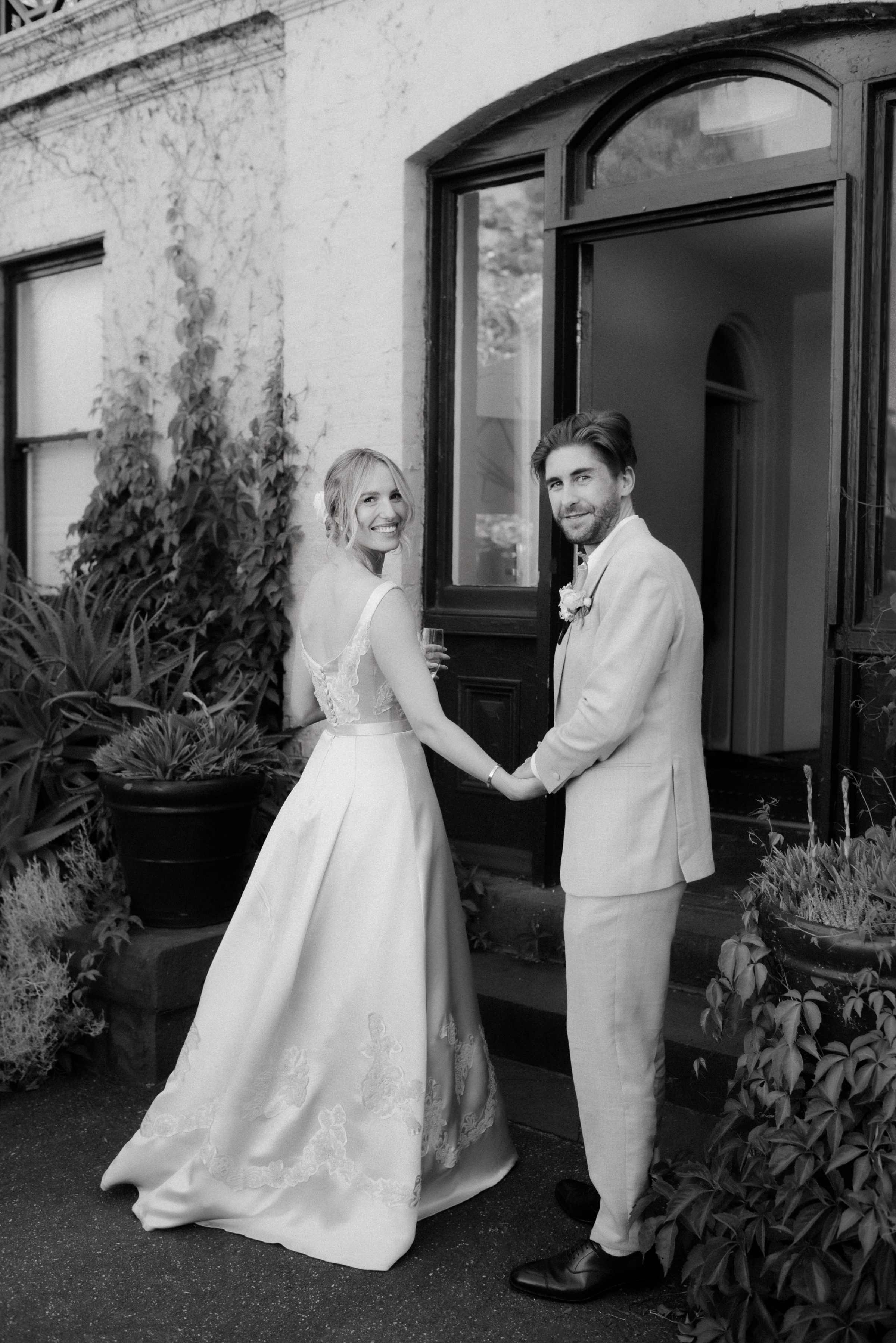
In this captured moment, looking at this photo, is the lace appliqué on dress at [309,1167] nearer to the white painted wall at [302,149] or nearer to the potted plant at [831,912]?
the potted plant at [831,912]

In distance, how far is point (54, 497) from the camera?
7516 mm

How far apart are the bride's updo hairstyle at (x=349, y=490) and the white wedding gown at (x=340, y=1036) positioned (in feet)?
0.71

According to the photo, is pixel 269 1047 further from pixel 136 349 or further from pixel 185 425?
pixel 136 349

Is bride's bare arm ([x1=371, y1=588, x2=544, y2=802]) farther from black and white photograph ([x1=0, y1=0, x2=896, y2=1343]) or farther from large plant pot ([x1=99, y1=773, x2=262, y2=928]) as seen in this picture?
large plant pot ([x1=99, y1=773, x2=262, y2=928])

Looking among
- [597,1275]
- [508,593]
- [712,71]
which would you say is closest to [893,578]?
[508,593]

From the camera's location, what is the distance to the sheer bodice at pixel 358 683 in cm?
354

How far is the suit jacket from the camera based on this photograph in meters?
3.00

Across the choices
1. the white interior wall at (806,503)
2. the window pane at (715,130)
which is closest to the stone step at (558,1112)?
the window pane at (715,130)

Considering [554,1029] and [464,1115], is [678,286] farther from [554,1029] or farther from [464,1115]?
[464,1115]

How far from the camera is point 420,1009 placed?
345 cm

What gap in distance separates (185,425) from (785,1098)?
444 centimetres

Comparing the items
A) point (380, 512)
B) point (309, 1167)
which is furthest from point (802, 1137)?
point (380, 512)

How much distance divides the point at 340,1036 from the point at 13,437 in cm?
531

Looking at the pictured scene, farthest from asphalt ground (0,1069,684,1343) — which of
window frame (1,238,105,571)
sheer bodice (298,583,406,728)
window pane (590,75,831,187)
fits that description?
window frame (1,238,105,571)
